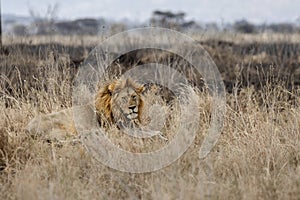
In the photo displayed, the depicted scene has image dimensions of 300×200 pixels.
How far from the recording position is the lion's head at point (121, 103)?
583cm

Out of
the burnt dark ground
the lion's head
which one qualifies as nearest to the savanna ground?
the lion's head

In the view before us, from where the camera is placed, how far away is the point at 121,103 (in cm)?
583

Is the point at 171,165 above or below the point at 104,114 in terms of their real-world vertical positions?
below

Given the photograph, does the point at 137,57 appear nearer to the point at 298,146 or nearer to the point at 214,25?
the point at 214,25

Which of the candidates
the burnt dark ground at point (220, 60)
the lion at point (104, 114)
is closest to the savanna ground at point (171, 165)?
→ the lion at point (104, 114)

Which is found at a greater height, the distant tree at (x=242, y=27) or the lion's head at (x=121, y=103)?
the lion's head at (x=121, y=103)

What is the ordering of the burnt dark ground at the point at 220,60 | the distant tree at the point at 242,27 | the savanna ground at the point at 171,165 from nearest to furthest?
the savanna ground at the point at 171,165
the burnt dark ground at the point at 220,60
the distant tree at the point at 242,27

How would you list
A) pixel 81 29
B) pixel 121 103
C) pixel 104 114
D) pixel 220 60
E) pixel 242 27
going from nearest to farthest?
pixel 121 103
pixel 104 114
pixel 220 60
pixel 81 29
pixel 242 27

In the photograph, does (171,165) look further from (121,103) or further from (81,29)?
(81,29)

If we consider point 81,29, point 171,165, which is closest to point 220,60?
point 81,29

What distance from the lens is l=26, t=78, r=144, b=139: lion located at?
5.82m

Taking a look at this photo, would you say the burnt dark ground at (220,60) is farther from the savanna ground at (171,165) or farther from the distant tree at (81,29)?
the savanna ground at (171,165)

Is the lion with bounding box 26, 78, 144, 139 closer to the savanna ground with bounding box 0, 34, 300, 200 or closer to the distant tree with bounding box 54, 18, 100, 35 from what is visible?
the savanna ground with bounding box 0, 34, 300, 200

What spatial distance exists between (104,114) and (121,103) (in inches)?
9.5
